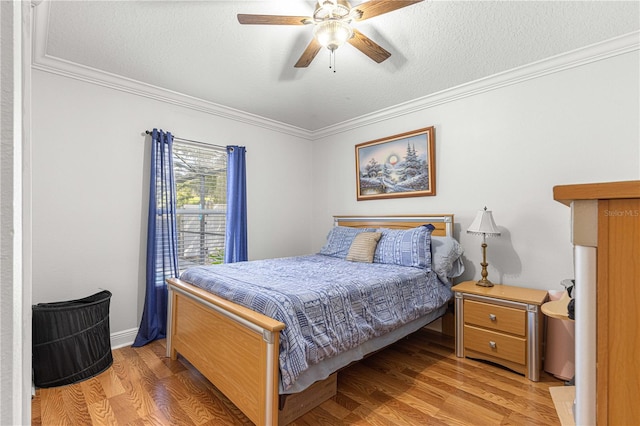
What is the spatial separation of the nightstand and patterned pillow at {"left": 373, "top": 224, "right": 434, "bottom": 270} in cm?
40

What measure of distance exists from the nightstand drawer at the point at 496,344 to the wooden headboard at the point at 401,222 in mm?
948

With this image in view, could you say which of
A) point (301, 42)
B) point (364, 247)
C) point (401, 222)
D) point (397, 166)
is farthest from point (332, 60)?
point (401, 222)

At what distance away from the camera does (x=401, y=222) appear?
11.6 ft

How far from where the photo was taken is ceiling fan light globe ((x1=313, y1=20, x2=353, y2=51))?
1808mm

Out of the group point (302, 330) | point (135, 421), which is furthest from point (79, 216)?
point (302, 330)

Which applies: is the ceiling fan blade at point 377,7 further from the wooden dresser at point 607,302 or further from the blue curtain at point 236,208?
the blue curtain at point 236,208

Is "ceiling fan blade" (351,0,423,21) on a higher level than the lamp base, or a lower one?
higher

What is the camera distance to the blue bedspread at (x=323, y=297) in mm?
1720

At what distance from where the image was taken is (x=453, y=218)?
125 inches

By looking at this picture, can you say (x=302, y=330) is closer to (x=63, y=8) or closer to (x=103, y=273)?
(x=103, y=273)

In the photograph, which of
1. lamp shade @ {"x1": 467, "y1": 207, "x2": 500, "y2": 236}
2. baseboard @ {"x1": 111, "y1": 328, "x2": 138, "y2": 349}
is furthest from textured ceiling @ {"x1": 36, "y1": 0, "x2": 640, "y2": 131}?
baseboard @ {"x1": 111, "y1": 328, "x2": 138, "y2": 349}

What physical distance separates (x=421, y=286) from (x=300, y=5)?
2.30 metres

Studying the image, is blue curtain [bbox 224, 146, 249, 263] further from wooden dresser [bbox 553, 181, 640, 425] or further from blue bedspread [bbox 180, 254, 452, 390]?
wooden dresser [bbox 553, 181, 640, 425]

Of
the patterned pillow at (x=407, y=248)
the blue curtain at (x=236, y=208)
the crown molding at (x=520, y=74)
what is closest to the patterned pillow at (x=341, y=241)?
the patterned pillow at (x=407, y=248)
